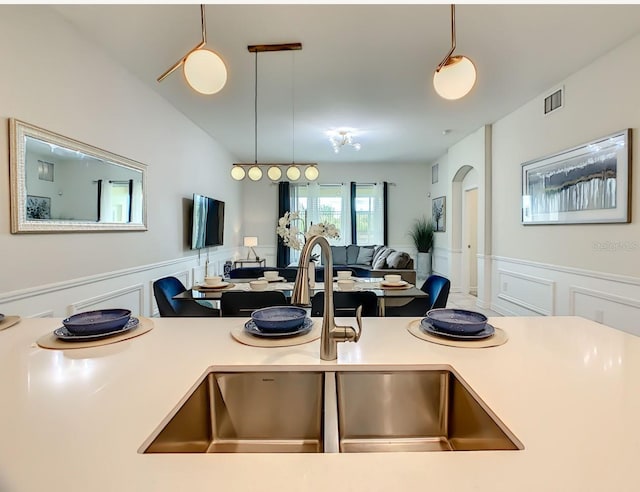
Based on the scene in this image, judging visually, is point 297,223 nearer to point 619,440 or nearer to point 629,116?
point 629,116

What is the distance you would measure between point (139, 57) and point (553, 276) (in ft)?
15.4

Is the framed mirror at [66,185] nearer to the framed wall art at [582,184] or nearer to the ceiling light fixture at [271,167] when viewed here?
the ceiling light fixture at [271,167]

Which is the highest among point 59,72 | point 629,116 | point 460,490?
point 59,72

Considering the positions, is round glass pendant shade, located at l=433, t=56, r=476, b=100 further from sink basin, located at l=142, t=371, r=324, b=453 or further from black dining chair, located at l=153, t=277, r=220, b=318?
Answer: black dining chair, located at l=153, t=277, r=220, b=318

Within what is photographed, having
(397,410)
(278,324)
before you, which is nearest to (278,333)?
(278,324)

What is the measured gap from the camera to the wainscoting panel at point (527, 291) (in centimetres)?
392

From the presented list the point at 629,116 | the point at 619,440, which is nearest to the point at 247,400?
the point at 619,440

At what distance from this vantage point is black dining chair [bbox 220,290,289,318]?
7.38 feet

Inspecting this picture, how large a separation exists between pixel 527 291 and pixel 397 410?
4085 millimetres

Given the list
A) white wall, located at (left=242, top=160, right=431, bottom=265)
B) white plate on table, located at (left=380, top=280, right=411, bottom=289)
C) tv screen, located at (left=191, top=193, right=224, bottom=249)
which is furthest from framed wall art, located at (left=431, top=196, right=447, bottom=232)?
white plate on table, located at (left=380, top=280, right=411, bottom=289)

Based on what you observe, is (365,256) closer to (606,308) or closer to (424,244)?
(424,244)

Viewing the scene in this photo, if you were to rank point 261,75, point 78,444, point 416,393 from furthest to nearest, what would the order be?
point 261,75
point 416,393
point 78,444

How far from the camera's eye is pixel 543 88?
12.5ft

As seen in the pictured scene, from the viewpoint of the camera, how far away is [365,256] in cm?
789
